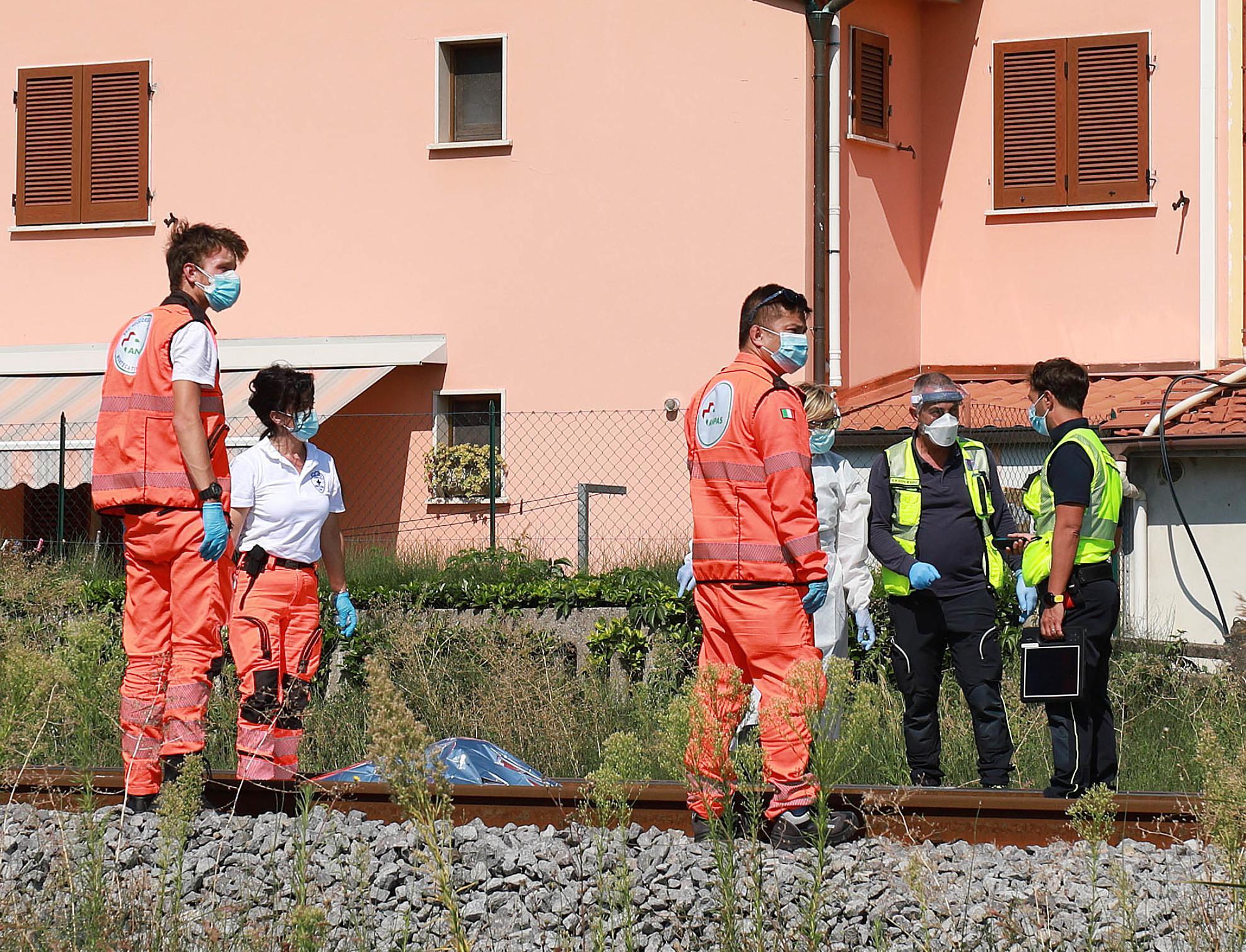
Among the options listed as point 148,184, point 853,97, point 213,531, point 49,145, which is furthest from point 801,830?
point 49,145

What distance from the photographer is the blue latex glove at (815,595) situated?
6.26m

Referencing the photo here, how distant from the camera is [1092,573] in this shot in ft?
23.2

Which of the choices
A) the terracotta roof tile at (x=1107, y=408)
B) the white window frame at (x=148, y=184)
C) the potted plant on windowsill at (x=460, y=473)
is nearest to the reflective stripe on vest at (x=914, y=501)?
the terracotta roof tile at (x=1107, y=408)

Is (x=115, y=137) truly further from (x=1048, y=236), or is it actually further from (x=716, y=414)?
(x=716, y=414)

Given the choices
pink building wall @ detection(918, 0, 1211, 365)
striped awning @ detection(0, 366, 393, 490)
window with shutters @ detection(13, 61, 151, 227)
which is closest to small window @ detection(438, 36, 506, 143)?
striped awning @ detection(0, 366, 393, 490)

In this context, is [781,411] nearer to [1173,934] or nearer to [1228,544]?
[1173,934]

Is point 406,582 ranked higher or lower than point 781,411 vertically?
lower

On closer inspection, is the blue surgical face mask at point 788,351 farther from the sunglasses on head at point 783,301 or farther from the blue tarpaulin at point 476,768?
the blue tarpaulin at point 476,768

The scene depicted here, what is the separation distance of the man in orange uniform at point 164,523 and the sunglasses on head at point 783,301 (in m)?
2.09

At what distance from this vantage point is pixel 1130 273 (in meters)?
17.5

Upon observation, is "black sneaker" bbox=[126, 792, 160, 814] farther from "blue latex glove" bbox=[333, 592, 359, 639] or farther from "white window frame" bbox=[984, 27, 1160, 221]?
"white window frame" bbox=[984, 27, 1160, 221]

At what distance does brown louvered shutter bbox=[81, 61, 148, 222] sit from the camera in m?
18.4

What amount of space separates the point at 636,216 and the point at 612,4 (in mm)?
2142

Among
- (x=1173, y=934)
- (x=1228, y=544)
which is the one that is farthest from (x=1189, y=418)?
(x=1173, y=934)
